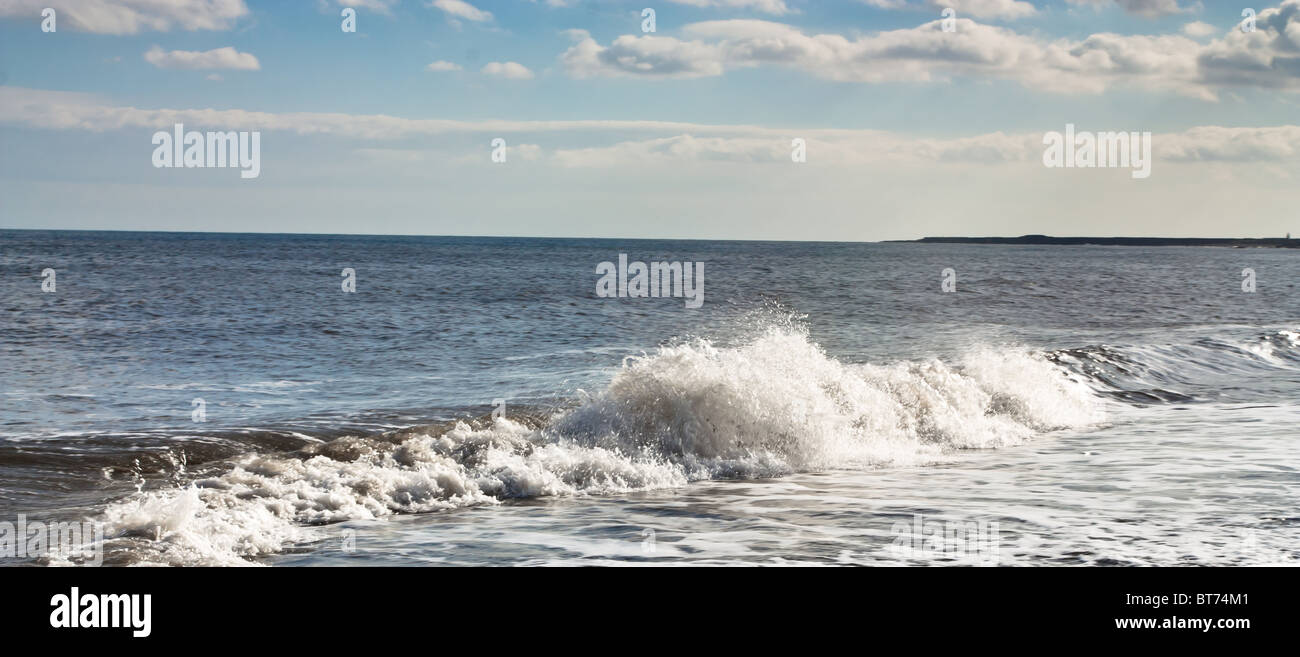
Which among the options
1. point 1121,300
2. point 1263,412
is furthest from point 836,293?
point 1263,412

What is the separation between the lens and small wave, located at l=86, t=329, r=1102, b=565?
921cm

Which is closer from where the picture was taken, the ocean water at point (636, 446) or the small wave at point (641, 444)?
the ocean water at point (636, 446)

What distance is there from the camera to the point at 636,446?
1320 cm

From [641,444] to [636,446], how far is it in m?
0.14

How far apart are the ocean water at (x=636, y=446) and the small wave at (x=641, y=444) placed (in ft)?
0.14

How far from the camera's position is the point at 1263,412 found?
56.4 feet

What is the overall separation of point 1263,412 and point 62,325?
1094 inches

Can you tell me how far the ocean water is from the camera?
872cm

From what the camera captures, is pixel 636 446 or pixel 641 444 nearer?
pixel 636 446

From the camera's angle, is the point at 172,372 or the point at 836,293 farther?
the point at 836,293

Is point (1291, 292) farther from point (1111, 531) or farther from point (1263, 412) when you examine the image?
point (1111, 531)

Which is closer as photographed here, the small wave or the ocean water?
the ocean water

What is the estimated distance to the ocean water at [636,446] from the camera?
343 inches

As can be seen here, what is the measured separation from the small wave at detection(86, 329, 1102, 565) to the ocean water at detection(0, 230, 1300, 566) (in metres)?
0.04
